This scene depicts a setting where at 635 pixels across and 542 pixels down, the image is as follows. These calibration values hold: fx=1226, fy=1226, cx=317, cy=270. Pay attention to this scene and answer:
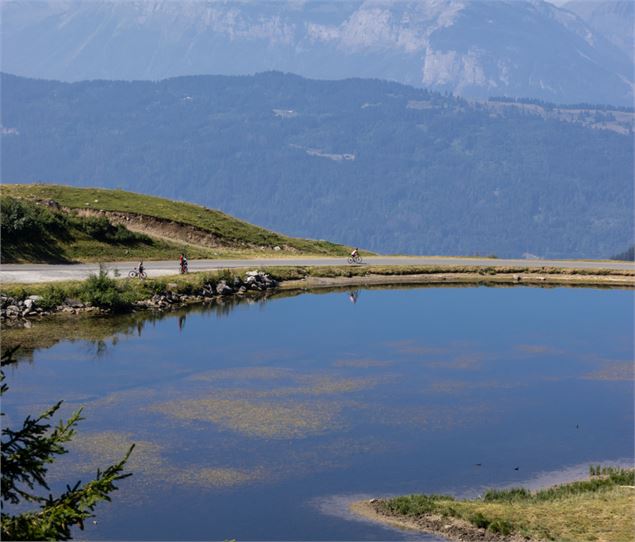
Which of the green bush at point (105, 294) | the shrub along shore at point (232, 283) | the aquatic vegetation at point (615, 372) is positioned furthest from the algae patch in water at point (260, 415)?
the green bush at point (105, 294)

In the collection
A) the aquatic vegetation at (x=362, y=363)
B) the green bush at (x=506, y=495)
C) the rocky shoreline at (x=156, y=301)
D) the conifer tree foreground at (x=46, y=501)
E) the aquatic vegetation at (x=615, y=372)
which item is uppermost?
the rocky shoreline at (x=156, y=301)

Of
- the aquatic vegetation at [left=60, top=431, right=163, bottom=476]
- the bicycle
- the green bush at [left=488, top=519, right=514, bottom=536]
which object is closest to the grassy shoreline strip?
the bicycle

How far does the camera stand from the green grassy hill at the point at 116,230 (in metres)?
94.8

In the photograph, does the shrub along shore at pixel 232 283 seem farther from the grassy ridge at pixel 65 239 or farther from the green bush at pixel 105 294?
the grassy ridge at pixel 65 239

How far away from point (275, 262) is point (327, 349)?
106 feet

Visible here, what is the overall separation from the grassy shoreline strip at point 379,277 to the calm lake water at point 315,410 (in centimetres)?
471

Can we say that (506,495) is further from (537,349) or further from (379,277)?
(379,277)

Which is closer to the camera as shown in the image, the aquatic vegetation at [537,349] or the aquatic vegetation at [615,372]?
the aquatic vegetation at [615,372]

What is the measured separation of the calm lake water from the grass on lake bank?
5.47ft

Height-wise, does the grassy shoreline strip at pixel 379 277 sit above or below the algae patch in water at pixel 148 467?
above

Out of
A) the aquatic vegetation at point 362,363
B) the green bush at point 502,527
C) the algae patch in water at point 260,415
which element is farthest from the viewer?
the aquatic vegetation at point 362,363

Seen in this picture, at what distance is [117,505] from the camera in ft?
130

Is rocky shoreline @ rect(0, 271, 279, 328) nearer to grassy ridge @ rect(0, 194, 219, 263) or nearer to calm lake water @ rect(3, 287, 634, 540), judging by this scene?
calm lake water @ rect(3, 287, 634, 540)

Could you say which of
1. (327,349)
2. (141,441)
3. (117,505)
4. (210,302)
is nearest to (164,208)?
(210,302)
